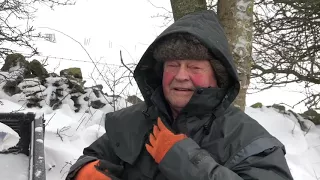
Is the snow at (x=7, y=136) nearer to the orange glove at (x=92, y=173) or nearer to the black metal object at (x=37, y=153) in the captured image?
the black metal object at (x=37, y=153)

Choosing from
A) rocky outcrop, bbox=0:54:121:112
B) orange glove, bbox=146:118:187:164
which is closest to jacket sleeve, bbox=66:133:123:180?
orange glove, bbox=146:118:187:164

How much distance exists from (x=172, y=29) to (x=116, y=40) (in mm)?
12301

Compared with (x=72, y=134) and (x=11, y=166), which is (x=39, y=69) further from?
Result: (x=11, y=166)

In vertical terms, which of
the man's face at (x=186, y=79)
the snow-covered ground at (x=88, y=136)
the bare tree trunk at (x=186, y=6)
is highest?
the bare tree trunk at (x=186, y=6)

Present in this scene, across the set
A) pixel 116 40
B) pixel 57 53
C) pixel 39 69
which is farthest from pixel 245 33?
pixel 116 40

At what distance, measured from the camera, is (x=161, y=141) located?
182cm

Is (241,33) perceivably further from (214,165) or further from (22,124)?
(214,165)

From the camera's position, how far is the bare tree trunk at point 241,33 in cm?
378

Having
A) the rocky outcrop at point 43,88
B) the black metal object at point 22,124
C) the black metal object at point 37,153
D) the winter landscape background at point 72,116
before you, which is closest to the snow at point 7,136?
the winter landscape background at point 72,116

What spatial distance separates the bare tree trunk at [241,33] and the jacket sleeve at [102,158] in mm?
1839

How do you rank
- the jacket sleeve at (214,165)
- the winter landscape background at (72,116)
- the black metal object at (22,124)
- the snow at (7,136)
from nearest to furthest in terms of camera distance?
the jacket sleeve at (214,165) < the snow at (7,136) < the black metal object at (22,124) < the winter landscape background at (72,116)

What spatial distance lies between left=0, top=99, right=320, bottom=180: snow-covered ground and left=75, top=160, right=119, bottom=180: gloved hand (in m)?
1.62

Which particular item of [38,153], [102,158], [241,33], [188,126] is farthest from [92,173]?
[241,33]

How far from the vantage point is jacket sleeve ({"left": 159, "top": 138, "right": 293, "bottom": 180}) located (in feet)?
5.44
